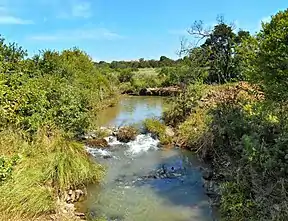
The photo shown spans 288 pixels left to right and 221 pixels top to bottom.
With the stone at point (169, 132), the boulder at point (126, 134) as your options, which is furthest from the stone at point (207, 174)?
the boulder at point (126, 134)

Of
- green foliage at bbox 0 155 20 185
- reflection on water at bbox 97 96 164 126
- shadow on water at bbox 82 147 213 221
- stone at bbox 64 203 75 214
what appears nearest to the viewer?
green foliage at bbox 0 155 20 185

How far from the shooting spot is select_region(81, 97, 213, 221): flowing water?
6.71 meters

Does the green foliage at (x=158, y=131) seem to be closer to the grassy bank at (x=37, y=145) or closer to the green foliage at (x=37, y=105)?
the grassy bank at (x=37, y=145)

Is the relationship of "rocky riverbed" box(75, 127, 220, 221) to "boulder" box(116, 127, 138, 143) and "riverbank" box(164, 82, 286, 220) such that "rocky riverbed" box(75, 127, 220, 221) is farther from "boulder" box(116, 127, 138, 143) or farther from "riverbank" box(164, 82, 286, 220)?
"riverbank" box(164, 82, 286, 220)

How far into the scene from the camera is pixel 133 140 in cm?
1246

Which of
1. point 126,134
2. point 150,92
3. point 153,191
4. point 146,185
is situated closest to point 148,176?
point 146,185

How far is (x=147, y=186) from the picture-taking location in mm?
8148

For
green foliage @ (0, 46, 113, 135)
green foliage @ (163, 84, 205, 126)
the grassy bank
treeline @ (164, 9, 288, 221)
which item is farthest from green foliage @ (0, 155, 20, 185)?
green foliage @ (163, 84, 205, 126)

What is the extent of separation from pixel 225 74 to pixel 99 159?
666 centimetres

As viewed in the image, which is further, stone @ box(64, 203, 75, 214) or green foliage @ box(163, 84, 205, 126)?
green foliage @ box(163, 84, 205, 126)

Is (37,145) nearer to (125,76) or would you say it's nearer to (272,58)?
(272,58)

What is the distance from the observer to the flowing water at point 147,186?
671cm

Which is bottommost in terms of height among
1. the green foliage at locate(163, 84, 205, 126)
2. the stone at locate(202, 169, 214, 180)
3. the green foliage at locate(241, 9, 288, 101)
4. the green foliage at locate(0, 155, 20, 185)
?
the stone at locate(202, 169, 214, 180)

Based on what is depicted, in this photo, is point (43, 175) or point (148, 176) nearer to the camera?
point (43, 175)
